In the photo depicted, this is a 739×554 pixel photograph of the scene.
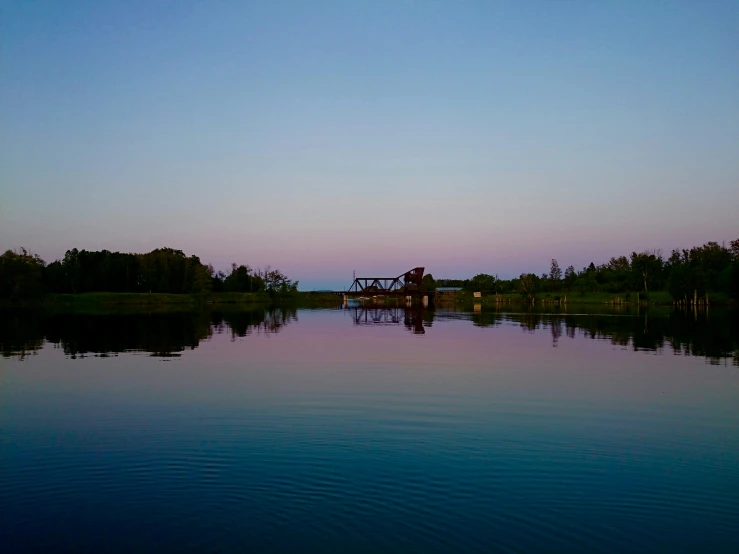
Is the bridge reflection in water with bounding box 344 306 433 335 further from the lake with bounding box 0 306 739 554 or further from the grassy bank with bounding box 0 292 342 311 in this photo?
the grassy bank with bounding box 0 292 342 311

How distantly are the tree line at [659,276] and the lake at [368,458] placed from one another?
336 feet

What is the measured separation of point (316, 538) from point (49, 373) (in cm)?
1881

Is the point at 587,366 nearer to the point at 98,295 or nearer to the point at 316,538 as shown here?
the point at 316,538

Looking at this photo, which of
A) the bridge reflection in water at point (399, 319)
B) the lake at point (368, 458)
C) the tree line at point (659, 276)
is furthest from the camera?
the tree line at point (659, 276)

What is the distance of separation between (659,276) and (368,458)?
5957 inches

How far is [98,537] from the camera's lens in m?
8.07

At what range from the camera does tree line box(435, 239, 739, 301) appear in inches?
4518

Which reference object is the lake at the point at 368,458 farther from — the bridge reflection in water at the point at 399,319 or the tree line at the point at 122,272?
the tree line at the point at 122,272

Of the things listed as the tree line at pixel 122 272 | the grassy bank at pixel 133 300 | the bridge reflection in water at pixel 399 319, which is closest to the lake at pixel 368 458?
the bridge reflection in water at pixel 399 319

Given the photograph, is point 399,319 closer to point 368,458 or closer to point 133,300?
point 368,458

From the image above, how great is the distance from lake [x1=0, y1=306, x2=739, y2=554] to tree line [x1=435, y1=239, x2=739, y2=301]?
336 ft

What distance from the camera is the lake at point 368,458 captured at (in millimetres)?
8312

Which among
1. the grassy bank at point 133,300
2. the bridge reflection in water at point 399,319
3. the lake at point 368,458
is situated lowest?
the lake at point 368,458

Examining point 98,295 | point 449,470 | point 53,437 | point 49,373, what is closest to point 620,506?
point 449,470
